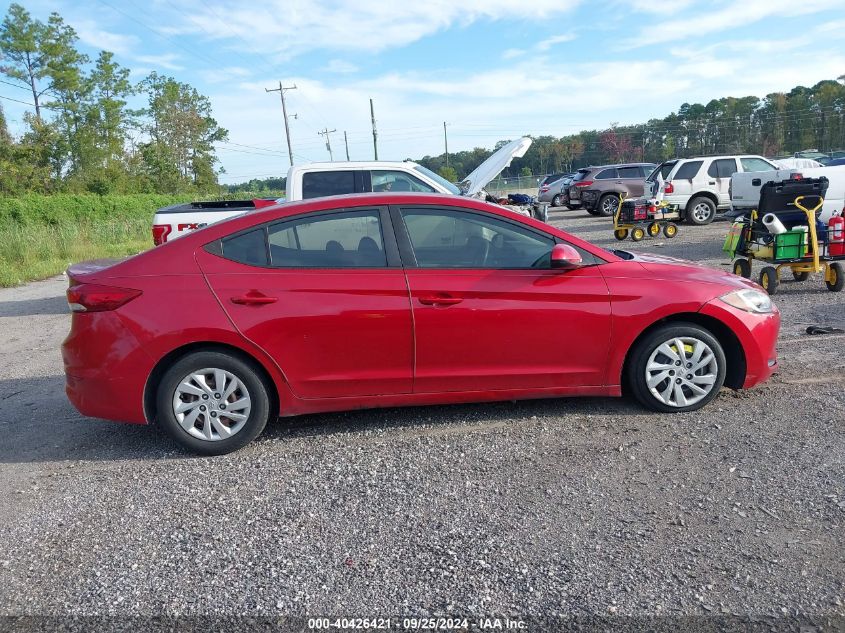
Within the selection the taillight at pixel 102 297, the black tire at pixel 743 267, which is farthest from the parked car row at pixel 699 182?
the taillight at pixel 102 297

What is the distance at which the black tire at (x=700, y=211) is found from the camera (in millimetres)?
17984

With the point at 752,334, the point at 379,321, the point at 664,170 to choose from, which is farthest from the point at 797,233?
the point at 664,170

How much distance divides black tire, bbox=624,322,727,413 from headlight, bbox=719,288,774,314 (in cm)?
27

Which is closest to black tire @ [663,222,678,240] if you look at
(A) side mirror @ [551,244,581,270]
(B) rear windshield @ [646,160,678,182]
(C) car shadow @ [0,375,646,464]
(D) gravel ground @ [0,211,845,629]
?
(B) rear windshield @ [646,160,678,182]

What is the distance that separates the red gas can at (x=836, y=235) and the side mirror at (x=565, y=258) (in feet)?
19.3

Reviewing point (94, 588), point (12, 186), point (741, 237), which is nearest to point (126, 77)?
point (12, 186)

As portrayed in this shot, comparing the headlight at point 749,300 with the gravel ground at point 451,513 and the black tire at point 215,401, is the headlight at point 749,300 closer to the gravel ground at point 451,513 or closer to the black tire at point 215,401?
the gravel ground at point 451,513

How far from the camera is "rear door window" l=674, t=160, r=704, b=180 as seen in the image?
17844mm

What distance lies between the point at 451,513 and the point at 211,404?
174 centimetres

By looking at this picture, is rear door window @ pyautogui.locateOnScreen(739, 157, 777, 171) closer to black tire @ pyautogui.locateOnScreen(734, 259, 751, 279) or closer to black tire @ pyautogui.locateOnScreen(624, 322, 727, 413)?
black tire @ pyautogui.locateOnScreen(734, 259, 751, 279)

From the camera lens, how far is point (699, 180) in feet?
58.6

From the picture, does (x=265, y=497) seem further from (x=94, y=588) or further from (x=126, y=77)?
(x=126, y=77)

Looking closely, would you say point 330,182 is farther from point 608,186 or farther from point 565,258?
point 608,186

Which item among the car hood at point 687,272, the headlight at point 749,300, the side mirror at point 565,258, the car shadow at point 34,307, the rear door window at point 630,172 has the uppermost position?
the rear door window at point 630,172
